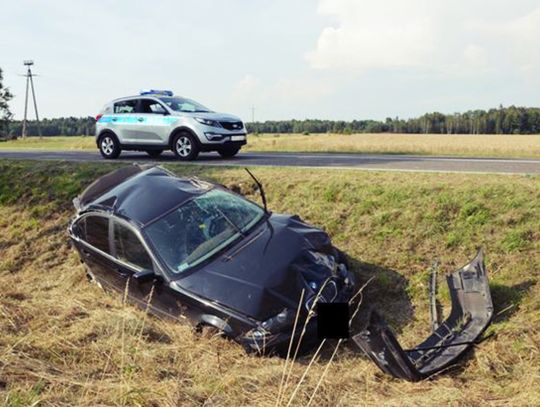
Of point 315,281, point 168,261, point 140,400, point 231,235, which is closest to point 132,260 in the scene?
point 168,261

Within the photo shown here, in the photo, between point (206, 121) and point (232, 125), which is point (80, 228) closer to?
point (206, 121)

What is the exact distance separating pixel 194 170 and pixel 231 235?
213 inches

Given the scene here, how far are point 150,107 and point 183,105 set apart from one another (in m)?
0.91

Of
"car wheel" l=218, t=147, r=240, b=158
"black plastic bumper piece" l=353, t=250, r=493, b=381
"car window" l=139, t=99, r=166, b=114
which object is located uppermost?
"car window" l=139, t=99, r=166, b=114

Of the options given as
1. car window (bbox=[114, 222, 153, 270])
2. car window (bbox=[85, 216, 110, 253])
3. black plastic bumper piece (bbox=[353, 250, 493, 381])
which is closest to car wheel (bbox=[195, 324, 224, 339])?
car window (bbox=[114, 222, 153, 270])

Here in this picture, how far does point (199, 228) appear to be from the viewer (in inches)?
231

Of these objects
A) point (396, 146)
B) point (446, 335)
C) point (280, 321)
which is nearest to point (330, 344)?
point (280, 321)

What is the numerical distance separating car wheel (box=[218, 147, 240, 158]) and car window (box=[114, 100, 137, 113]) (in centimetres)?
265

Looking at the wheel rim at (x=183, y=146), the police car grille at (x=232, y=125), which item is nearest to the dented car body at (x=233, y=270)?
the wheel rim at (x=183, y=146)

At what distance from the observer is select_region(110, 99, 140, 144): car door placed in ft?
44.4

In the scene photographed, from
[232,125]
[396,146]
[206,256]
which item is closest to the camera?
[206,256]

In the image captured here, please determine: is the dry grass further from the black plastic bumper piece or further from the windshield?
the windshield

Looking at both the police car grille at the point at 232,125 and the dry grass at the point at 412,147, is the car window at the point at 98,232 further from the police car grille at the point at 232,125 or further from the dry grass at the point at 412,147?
the dry grass at the point at 412,147

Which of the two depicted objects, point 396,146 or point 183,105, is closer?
point 183,105
